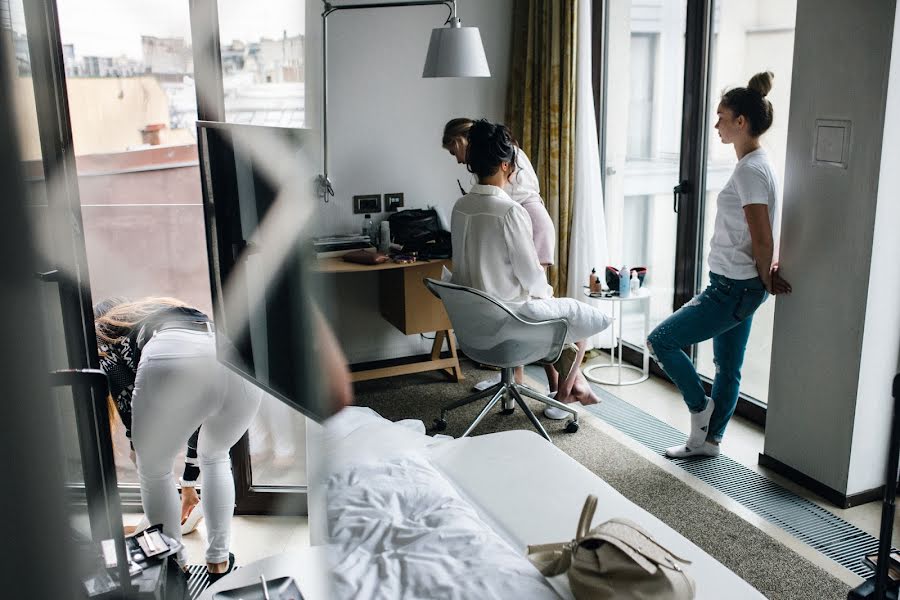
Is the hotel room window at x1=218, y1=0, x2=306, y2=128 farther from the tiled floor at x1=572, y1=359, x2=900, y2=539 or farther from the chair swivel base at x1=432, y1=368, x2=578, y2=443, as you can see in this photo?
the chair swivel base at x1=432, y1=368, x2=578, y2=443

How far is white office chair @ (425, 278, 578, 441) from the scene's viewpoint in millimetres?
3086

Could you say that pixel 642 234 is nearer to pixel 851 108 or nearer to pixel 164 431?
pixel 851 108

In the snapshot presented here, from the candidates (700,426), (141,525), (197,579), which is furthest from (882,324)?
(141,525)

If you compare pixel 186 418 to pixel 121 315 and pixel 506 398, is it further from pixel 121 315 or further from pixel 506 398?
pixel 506 398

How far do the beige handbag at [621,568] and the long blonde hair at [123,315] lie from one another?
1.15m

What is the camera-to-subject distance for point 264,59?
1.23 ft

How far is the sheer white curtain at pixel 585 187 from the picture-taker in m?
3.98

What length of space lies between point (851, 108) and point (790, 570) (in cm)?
147

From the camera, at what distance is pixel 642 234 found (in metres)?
4.18

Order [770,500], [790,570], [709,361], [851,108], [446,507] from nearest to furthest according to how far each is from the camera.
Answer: [446,507], [790,570], [851,108], [770,500], [709,361]

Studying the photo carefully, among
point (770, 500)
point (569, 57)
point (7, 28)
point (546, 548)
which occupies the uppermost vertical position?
point (569, 57)

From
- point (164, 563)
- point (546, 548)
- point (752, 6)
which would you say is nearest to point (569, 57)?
point (752, 6)

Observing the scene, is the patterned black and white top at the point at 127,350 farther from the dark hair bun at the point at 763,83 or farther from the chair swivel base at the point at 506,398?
the dark hair bun at the point at 763,83

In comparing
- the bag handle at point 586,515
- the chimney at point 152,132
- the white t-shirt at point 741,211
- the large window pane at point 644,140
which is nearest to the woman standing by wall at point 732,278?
the white t-shirt at point 741,211
